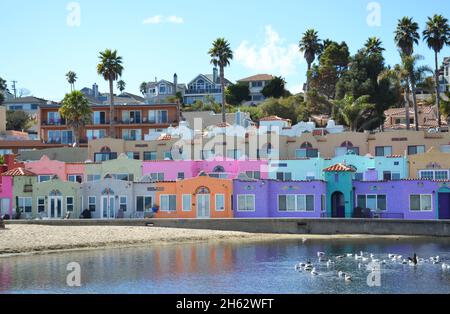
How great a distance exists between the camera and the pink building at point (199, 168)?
72938 millimetres

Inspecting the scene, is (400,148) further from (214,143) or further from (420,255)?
(420,255)

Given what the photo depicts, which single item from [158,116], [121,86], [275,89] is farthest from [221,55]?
[121,86]

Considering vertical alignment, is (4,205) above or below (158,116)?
below

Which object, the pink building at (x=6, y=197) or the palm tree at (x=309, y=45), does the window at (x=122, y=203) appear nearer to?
the pink building at (x=6, y=197)

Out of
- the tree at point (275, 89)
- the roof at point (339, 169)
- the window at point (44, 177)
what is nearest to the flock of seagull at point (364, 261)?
the roof at point (339, 169)

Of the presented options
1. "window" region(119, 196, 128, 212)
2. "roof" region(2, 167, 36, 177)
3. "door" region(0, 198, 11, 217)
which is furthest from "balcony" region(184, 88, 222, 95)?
"door" region(0, 198, 11, 217)

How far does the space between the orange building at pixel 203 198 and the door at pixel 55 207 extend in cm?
895

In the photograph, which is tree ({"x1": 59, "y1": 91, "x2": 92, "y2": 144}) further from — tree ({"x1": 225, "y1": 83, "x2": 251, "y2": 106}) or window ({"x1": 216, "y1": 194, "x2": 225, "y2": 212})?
tree ({"x1": 225, "y1": 83, "x2": 251, "y2": 106})

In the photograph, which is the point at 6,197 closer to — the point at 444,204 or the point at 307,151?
the point at 307,151

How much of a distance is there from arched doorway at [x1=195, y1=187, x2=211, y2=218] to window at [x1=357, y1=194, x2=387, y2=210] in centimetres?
1272

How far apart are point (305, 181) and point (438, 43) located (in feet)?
123

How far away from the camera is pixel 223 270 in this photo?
45.5m

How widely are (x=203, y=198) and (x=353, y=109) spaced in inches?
1389
